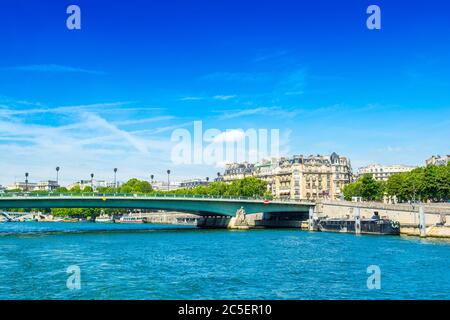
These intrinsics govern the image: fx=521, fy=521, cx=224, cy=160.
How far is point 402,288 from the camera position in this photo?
27.1m

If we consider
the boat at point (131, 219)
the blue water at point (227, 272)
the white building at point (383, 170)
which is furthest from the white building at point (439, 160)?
the blue water at point (227, 272)

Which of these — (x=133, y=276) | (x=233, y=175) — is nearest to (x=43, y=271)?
(x=133, y=276)

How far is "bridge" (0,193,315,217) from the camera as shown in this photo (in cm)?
6962

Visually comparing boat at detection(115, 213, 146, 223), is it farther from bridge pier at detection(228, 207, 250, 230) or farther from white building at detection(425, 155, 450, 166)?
white building at detection(425, 155, 450, 166)

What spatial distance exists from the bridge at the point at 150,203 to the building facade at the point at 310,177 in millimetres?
55314

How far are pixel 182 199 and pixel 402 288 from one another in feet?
181

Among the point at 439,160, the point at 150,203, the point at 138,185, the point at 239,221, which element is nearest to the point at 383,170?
the point at 439,160

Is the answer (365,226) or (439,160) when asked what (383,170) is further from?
(365,226)

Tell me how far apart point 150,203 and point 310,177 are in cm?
8040

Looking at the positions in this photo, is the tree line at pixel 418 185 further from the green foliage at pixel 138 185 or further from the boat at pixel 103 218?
the boat at pixel 103 218

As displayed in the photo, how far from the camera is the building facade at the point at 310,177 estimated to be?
149m
